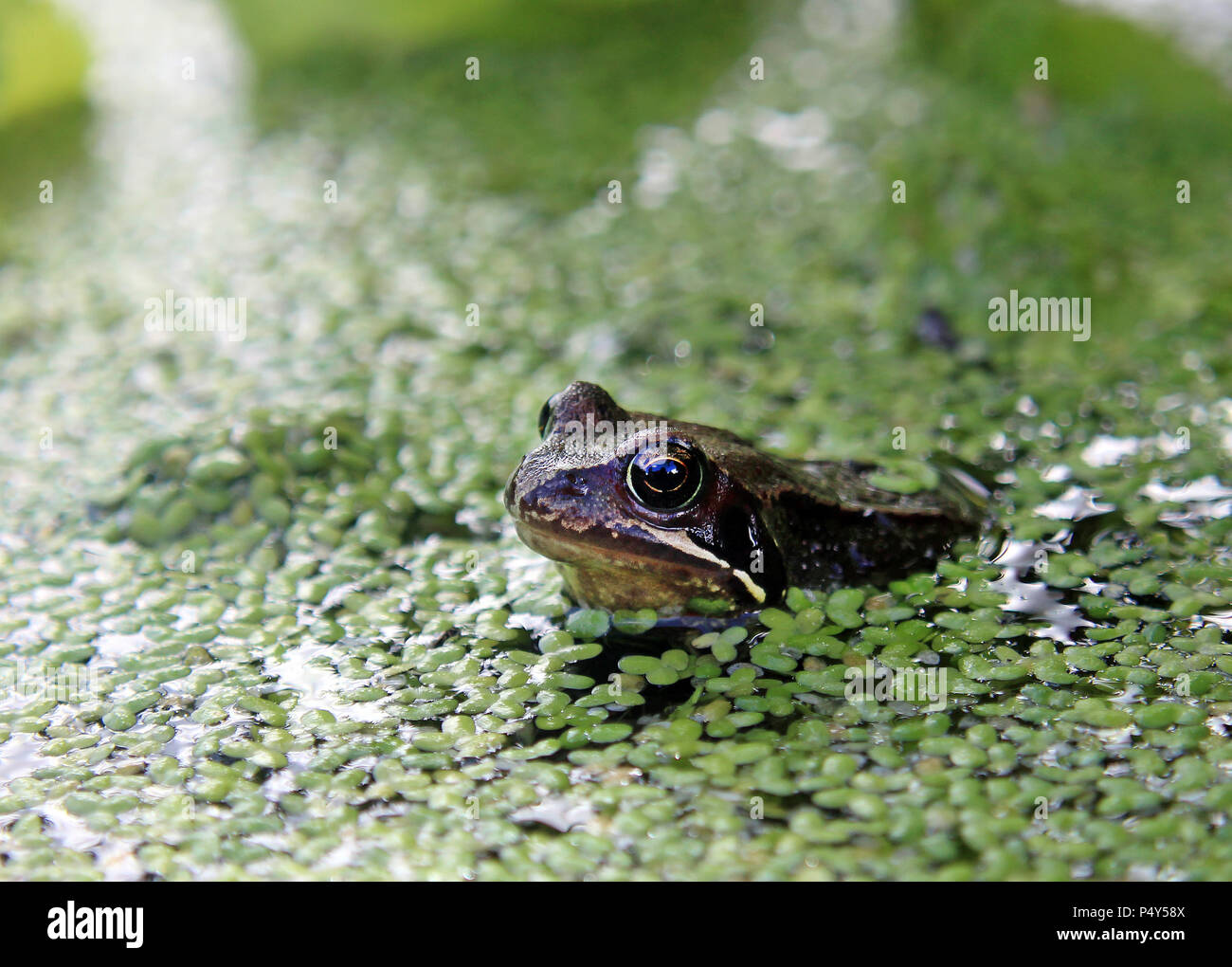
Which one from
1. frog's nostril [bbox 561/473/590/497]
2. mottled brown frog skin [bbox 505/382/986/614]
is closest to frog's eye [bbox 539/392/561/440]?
mottled brown frog skin [bbox 505/382/986/614]

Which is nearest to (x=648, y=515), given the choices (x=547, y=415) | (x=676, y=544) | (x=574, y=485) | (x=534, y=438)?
(x=676, y=544)

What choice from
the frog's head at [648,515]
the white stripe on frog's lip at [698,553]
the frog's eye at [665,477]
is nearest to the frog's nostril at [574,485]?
the frog's head at [648,515]

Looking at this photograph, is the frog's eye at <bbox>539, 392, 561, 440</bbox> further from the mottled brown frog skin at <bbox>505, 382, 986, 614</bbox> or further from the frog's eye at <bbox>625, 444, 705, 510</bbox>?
the frog's eye at <bbox>625, 444, 705, 510</bbox>

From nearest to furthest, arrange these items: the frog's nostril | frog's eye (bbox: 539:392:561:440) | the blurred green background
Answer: the blurred green background → the frog's nostril → frog's eye (bbox: 539:392:561:440)

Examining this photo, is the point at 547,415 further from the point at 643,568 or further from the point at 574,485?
the point at 643,568

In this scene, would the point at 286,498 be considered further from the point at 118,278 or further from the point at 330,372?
the point at 118,278

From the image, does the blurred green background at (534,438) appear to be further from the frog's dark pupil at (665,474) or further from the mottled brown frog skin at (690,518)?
the frog's dark pupil at (665,474)

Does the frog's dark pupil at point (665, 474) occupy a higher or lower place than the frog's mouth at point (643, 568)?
higher

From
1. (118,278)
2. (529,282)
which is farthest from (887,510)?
(118,278)
